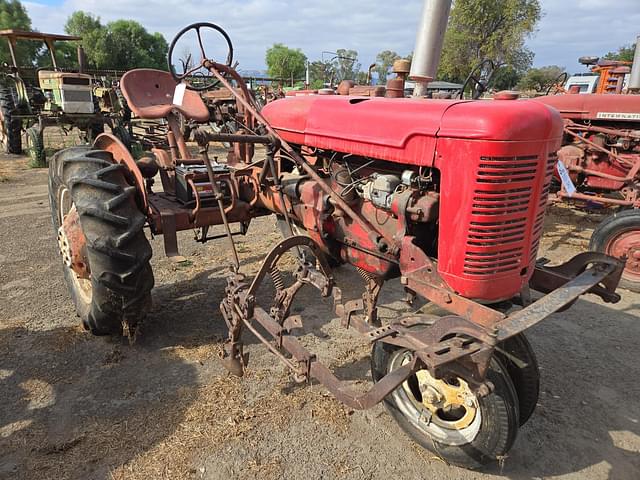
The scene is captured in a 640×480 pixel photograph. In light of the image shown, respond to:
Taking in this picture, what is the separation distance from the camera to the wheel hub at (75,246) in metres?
3.00

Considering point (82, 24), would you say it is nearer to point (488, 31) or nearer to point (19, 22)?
point (19, 22)

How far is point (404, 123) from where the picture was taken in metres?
2.21

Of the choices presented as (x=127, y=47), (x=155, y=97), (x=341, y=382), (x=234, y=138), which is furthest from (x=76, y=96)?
(x=127, y=47)

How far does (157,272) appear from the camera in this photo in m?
4.29

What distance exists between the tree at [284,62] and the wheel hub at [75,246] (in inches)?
2047

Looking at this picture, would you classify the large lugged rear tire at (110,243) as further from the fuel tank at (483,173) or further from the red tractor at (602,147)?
the red tractor at (602,147)

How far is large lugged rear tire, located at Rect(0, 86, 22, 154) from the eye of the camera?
9664 millimetres

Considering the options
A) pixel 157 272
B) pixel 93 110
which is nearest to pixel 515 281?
pixel 157 272

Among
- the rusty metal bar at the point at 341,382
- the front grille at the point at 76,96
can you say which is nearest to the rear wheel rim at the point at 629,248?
the rusty metal bar at the point at 341,382

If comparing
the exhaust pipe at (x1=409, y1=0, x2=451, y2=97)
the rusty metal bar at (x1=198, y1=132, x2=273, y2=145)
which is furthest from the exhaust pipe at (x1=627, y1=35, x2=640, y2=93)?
the rusty metal bar at (x1=198, y1=132, x2=273, y2=145)

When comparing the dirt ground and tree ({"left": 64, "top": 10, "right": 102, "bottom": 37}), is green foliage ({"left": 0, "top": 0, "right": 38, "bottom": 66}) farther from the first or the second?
the dirt ground

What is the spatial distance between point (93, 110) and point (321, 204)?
8.41 m

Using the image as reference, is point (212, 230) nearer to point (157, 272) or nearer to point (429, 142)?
point (157, 272)

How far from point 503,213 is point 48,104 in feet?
32.9
